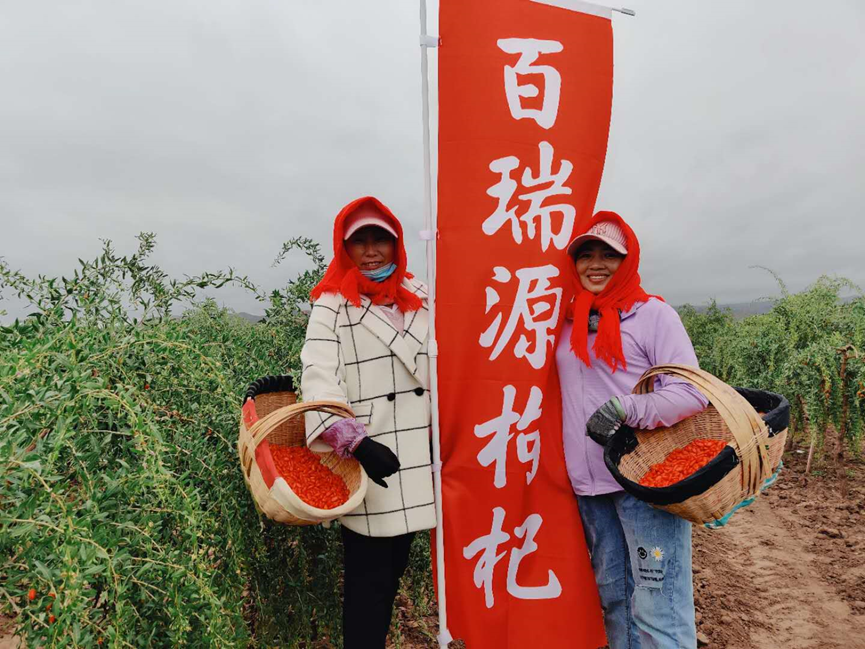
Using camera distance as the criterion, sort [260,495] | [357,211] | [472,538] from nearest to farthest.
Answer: [260,495]
[357,211]
[472,538]

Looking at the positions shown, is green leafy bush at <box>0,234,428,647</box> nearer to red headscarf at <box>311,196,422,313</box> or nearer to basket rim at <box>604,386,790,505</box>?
red headscarf at <box>311,196,422,313</box>

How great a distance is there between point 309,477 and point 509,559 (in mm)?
955

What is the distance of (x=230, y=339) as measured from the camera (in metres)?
2.64

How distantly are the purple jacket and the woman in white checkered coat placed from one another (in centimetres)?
59

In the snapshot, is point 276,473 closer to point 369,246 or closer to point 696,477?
point 369,246

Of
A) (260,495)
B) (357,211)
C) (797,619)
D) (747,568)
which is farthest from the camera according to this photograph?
(747,568)

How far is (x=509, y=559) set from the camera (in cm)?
226

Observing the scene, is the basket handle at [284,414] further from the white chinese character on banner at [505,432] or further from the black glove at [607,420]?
the black glove at [607,420]

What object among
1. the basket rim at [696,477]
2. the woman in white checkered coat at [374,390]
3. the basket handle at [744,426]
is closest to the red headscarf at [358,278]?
the woman in white checkered coat at [374,390]

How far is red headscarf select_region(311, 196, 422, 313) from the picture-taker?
1.92 metres

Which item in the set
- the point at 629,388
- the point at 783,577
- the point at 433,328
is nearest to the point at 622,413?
the point at 629,388

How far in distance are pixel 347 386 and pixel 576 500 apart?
3.50 ft

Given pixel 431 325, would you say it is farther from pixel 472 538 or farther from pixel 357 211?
pixel 472 538

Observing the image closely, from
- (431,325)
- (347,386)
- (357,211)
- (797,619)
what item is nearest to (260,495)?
(347,386)
